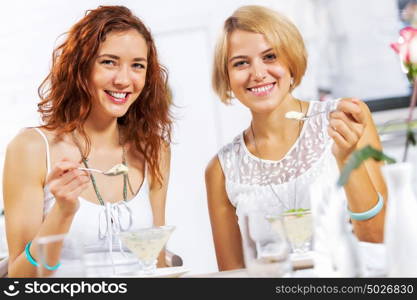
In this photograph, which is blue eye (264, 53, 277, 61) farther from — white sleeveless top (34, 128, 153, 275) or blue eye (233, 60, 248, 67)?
white sleeveless top (34, 128, 153, 275)

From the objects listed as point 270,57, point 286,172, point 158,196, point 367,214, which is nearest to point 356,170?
point 367,214

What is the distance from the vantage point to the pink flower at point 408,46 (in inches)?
48.4

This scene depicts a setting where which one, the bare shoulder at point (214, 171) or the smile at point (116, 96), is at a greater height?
the smile at point (116, 96)

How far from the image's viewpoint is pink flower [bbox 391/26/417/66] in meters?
1.23

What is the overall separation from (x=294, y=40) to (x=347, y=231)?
128 centimetres

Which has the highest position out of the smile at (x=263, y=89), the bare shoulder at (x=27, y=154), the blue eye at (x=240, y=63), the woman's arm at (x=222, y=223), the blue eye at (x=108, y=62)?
the blue eye at (x=108, y=62)

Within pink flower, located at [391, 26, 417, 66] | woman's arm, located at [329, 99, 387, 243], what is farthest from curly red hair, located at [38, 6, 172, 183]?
pink flower, located at [391, 26, 417, 66]

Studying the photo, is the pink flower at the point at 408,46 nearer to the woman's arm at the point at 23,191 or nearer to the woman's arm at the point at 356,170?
the woman's arm at the point at 356,170

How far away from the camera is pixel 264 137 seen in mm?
2381

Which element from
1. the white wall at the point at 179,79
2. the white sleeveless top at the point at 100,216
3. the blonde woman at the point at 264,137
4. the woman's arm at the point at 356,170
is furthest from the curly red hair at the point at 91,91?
the white wall at the point at 179,79

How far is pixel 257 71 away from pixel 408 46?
99 cm

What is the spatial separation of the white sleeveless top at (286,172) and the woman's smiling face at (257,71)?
19 centimetres

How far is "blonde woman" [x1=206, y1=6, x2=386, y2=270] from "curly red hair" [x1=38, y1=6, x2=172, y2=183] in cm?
24

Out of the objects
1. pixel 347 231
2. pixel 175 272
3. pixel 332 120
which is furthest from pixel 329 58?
pixel 347 231
